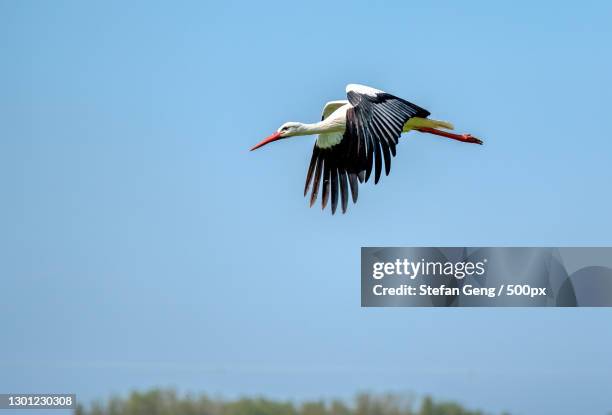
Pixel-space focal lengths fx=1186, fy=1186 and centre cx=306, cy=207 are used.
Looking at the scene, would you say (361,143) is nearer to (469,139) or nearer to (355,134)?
(355,134)

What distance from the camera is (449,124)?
13.8 metres

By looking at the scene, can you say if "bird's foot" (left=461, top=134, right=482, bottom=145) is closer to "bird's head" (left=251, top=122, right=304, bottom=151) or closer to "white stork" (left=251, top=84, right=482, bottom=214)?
"white stork" (left=251, top=84, right=482, bottom=214)

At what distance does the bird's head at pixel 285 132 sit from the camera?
1376 centimetres

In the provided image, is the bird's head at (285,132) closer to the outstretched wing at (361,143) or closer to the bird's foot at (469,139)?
the outstretched wing at (361,143)

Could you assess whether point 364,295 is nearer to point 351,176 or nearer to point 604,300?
point 351,176

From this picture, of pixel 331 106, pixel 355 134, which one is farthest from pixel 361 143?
pixel 331 106

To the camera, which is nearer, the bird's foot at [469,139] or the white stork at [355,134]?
the white stork at [355,134]

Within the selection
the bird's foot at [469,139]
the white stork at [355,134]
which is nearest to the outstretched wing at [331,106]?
the white stork at [355,134]

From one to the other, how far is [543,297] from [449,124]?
2260 millimetres

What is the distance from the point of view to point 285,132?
45.4 feet

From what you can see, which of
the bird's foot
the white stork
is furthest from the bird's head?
the bird's foot

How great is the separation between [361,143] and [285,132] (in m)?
1.79

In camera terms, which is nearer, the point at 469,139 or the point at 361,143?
the point at 361,143

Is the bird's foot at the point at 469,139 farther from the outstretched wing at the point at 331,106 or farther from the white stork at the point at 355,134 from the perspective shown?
the outstretched wing at the point at 331,106
